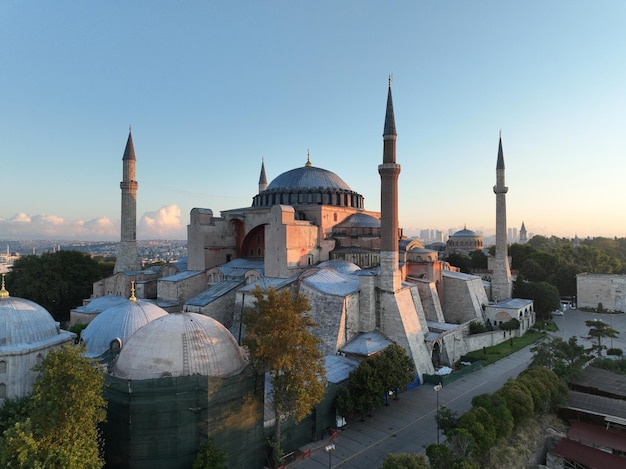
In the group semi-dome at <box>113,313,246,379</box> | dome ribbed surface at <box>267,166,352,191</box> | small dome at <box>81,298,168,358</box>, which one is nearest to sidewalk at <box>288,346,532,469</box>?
semi-dome at <box>113,313,246,379</box>

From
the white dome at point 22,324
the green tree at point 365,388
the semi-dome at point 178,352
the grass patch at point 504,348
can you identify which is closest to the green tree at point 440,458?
the green tree at point 365,388

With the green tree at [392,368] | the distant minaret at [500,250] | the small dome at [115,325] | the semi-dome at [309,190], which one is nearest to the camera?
the green tree at [392,368]

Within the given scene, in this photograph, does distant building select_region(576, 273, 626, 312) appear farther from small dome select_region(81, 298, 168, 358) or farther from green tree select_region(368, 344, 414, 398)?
small dome select_region(81, 298, 168, 358)

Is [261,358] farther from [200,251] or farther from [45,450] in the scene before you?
[200,251]

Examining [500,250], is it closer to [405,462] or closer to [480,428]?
[480,428]

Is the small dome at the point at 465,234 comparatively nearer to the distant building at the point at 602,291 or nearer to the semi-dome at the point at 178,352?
the distant building at the point at 602,291
